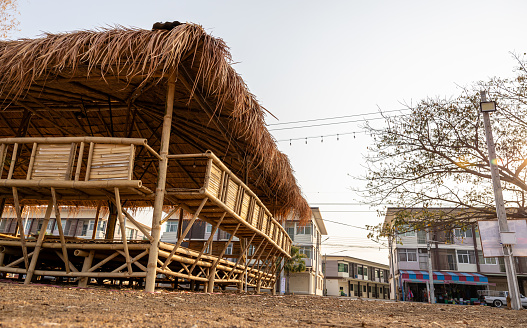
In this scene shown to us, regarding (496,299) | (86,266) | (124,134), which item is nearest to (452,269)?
(496,299)

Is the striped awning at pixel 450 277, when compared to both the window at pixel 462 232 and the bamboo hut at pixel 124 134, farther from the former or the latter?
the bamboo hut at pixel 124 134

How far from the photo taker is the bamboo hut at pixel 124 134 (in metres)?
4.80

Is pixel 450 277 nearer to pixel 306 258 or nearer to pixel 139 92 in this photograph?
pixel 306 258

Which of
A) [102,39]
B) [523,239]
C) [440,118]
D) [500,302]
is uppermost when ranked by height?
[440,118]

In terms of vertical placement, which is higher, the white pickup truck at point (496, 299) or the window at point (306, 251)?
the window at point (306, 251)

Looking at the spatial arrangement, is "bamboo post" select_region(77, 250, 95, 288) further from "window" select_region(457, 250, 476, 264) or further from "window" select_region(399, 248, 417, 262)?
"window" select_region(457, 250, 476, 264)

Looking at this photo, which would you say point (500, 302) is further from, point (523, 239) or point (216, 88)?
point (216, 88)

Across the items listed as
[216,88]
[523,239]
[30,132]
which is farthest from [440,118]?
[30,132]

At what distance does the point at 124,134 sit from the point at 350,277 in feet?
165

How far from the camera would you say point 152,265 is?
188 inches

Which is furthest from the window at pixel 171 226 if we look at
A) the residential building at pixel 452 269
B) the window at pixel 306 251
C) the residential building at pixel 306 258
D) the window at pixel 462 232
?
the window at pixel 462 232

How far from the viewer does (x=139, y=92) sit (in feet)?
21.4

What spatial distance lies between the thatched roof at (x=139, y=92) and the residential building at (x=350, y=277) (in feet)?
Answer: 148

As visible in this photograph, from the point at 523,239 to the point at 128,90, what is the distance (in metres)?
7.42
